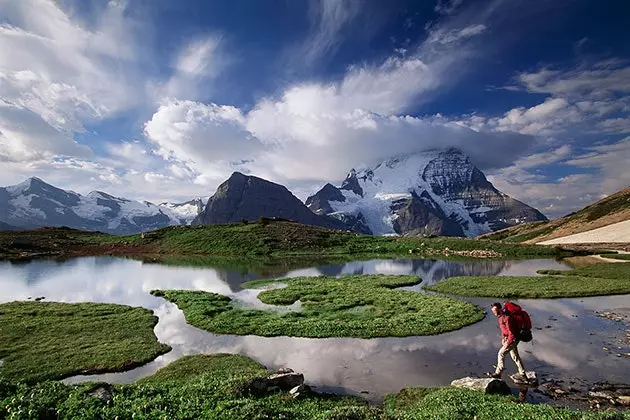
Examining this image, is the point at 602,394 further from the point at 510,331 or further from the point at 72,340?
the point at 72,340

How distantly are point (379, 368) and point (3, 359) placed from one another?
97.4 feet

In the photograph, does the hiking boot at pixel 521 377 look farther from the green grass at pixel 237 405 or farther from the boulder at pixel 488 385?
the green grass at pixel 237 405

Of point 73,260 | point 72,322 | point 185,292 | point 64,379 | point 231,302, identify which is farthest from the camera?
point 73,260

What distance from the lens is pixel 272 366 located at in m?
28.2

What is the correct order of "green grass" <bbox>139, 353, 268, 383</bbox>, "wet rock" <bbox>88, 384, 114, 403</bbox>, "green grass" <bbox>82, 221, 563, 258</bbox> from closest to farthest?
"wet rock" <bbox>88, 384, 114, 403</bbox>, "green grass" <bbox>139, 353, 268, 383</bbox>, "green grass" <bbox>82, 221, 563, 258</bbox>

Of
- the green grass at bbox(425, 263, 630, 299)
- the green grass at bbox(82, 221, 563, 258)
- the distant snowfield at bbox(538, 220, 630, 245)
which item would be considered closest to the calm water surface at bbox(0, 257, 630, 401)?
the green grass at bbox(425, 263, 630, 299)

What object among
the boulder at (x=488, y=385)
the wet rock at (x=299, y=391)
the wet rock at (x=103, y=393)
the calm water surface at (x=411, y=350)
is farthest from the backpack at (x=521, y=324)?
the wet rock at (x=103, y=393)

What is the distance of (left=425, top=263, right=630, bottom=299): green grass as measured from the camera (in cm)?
5050

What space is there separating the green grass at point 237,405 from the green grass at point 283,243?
98.7 meters

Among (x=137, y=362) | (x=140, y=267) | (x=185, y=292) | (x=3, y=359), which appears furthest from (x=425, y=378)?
(x=140, y=267)

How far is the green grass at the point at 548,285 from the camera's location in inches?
1988

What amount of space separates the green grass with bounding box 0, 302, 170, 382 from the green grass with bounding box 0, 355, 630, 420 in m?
10.0

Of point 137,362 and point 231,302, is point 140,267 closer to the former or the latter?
point 231,302

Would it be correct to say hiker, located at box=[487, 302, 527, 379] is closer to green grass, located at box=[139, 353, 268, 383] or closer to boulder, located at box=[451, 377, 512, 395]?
boulder, located at box=[451, 377, 512, 395]
